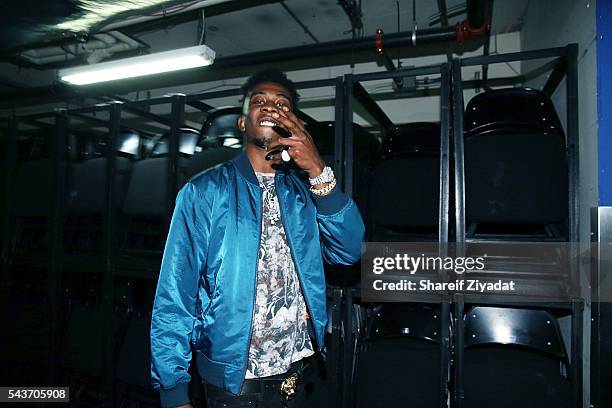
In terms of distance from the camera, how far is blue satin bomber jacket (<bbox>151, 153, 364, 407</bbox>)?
142 centimetres

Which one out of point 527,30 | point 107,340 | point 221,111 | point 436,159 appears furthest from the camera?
point 527,30

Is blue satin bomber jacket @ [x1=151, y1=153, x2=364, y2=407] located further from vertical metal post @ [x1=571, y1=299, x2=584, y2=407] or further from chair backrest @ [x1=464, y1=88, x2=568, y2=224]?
vertical metal post @ [x1=571, y1=299, x2=584, y2=407]

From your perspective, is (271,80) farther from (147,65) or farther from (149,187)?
(147,65)

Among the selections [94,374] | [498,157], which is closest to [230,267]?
[498,157]

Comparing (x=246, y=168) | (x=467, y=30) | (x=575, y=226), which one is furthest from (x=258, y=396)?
(x=467, y=30)

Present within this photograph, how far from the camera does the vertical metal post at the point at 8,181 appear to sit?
13.6 feet

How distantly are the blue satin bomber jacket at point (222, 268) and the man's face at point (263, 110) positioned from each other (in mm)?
131

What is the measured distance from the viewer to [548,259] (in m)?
2.25

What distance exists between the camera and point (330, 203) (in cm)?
157

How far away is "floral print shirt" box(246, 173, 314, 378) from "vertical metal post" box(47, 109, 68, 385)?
296cm

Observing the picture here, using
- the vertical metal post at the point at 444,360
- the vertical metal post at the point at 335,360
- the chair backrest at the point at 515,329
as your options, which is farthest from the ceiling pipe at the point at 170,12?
the chair backrest at the point at 515,329

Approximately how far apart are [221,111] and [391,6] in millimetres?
2511

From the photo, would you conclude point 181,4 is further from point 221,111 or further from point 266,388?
point 266,388

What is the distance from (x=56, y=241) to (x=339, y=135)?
2.96 metres
